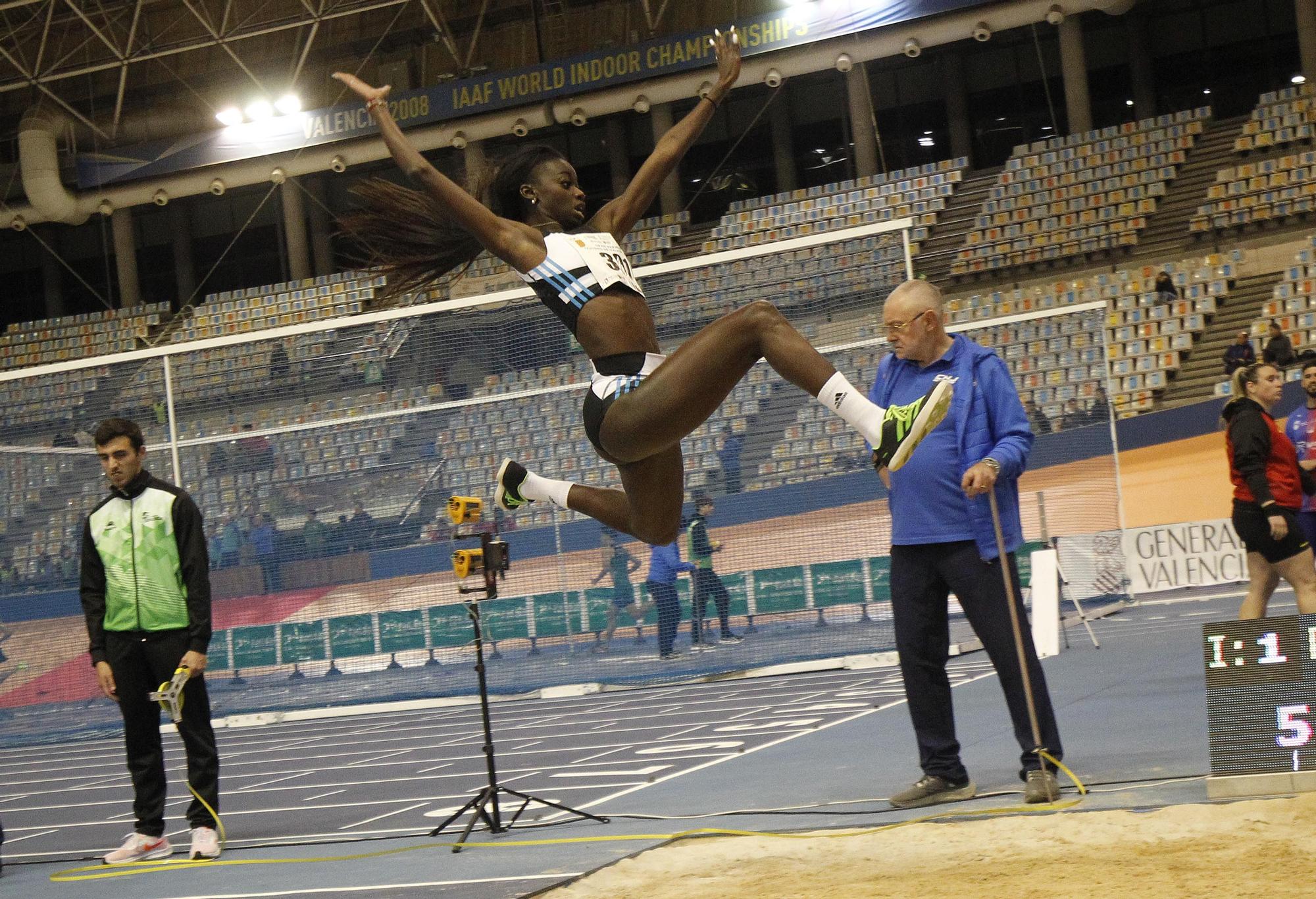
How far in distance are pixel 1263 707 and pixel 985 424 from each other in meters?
1.44

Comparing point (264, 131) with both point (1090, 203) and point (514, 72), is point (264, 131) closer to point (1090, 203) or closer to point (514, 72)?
point (514, 72)

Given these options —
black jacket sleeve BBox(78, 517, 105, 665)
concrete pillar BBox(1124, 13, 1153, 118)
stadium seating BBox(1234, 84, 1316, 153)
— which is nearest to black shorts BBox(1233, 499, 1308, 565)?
black jacket sleeve BBox(78, 517, 105, 665)

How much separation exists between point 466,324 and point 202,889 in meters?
6.84

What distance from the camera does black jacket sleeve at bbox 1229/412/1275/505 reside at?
22.4 ft

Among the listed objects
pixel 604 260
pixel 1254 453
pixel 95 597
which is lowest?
pixel 95 597

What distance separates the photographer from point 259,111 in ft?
81.4

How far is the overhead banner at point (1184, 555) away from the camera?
14.8 m

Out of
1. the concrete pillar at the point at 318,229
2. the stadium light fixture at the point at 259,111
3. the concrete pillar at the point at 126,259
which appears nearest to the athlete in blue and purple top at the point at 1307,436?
the stadium light fixture at the point at 259,111

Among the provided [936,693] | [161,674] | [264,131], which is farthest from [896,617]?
[264,131]

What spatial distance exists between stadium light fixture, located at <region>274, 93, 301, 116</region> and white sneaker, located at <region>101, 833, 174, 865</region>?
20.3 metres

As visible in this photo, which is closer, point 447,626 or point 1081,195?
point 447,626

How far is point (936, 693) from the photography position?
5.38 m

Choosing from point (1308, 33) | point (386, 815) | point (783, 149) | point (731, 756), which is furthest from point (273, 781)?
point (783, 149)

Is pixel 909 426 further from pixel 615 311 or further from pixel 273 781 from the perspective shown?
pixel 273 781
